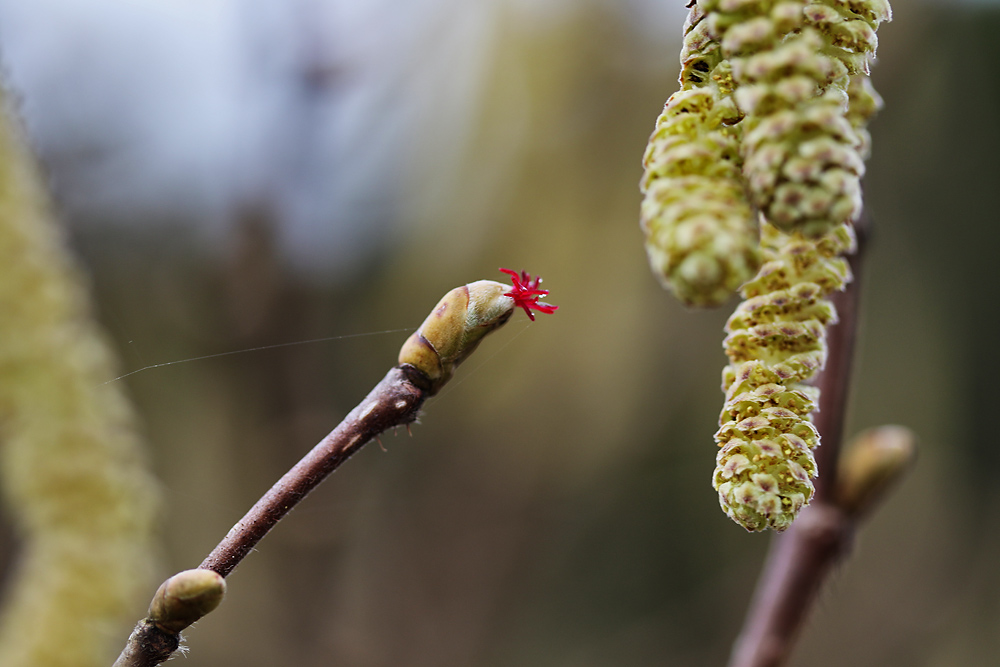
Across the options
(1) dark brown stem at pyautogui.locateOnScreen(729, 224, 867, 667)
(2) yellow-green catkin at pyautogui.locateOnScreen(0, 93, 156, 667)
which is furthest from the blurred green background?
(1) dark brown stem at pyautogui.locateOnScreen(729, 224, 867, 667)

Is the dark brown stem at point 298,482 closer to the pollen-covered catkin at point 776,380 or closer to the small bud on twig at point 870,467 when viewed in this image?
the pollen-covered catkin at point 776,380

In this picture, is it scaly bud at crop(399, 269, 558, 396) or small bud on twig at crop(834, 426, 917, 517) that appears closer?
scaly bud at crop(399, 269, 558, 396)

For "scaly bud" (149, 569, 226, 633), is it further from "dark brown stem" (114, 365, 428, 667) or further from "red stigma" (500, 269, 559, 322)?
"red stigma" (500, 269, 559, 322)

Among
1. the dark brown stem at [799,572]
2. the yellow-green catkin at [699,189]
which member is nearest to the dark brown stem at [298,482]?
the yellow-green catkin at [699,189]

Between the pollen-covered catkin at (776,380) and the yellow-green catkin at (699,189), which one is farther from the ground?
the yellow-green catkin at (699,189)

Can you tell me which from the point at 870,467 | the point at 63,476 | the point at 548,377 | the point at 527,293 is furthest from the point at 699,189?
the point at 548,377

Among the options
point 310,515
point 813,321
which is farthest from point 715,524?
point 813,321

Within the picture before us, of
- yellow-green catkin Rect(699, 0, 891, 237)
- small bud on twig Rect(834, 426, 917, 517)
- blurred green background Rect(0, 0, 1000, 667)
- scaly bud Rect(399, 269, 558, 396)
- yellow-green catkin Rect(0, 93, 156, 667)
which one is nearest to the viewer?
yellow-green catkin Rect(699, 0, 891, 237)
